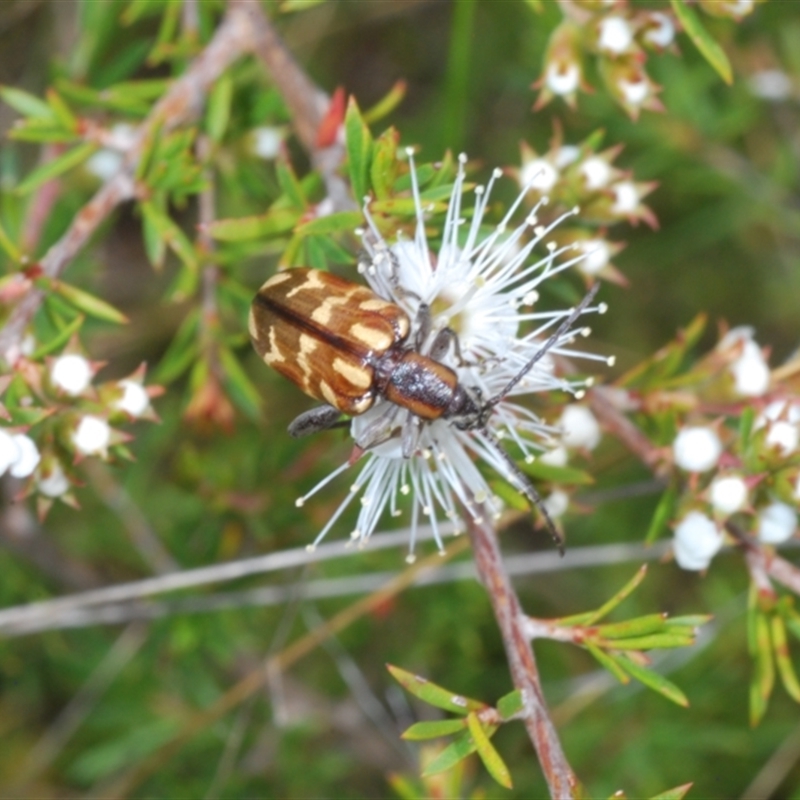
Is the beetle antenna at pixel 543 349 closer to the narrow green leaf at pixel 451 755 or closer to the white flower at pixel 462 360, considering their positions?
the white flower at pixel 462 360

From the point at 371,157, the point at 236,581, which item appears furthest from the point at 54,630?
the point at 371,157

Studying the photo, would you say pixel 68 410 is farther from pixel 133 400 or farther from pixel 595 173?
pixel 595 173

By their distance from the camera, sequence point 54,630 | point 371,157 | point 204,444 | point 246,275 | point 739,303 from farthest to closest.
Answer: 1. point 739,303
2. point 246,275
3. point 204,444
4. point 54,630
5. point 371,157

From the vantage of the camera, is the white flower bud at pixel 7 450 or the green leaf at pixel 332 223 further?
the green leaf at pixel 332 223

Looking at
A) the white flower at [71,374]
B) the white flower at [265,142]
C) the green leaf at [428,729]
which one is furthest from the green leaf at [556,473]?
the white flower at [265,142]

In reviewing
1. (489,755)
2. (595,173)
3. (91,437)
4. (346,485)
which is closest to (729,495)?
(489,755)

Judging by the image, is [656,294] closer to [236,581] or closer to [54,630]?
[236,581]
